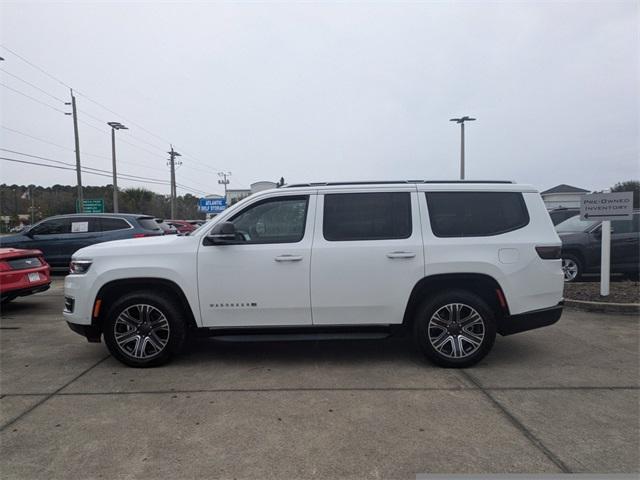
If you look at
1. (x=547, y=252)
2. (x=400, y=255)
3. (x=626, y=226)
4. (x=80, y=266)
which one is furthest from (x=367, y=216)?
(x=626, y=226)

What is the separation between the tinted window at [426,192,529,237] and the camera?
4621mm

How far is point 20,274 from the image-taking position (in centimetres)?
736

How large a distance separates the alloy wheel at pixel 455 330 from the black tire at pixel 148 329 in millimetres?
2673

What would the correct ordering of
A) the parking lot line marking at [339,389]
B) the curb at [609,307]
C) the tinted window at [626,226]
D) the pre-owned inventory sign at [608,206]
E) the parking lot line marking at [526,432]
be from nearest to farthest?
the parking lot line marking at [526,432], the parking lot line marking at [339,389], the curb at [609,307], the pre-owned inventory sign at [608,206], the tinted window at [626,226]

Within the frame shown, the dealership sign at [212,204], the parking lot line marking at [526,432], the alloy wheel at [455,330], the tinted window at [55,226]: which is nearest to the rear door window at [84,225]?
the tinted window at [55,226]

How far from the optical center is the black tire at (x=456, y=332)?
4508 mm

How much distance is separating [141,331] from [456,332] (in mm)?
3347

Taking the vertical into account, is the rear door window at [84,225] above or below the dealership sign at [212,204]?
below

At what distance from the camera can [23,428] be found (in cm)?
339

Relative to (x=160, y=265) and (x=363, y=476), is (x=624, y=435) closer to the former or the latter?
(x=363, y=476)

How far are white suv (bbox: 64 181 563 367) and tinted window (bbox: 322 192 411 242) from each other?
12 mm

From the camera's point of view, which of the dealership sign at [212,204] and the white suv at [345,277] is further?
the dealership sign at [212,204]

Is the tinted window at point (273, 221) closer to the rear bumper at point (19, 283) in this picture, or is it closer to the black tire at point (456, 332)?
the black tire at point (456, 332)

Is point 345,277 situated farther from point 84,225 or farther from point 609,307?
point 84,225
